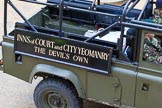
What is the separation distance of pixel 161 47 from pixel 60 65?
4.17ft

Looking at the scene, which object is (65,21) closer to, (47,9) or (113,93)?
(47,9)

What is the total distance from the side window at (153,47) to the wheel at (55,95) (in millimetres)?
1137

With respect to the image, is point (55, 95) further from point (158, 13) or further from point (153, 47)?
point (158, 13)

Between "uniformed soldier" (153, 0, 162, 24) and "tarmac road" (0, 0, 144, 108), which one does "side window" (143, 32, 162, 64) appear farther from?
"tarmac road" (0, 0, 144, 108)

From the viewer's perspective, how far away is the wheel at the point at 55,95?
5461 millimetres

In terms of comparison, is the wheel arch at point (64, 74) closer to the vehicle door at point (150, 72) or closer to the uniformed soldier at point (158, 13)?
the vehicle door at point (150, 72)

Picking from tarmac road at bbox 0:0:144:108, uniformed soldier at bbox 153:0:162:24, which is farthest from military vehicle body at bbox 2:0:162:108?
tarmac road at bbox 0:0:144:108

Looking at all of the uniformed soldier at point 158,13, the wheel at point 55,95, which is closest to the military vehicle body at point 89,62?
the wheel at point 55,95

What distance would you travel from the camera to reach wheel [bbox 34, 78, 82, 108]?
5461mm

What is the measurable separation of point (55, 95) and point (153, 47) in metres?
1.51

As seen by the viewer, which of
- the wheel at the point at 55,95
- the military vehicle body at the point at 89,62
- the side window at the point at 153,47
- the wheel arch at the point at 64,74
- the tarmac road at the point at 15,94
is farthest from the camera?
the tarmac road at the point at 15,94

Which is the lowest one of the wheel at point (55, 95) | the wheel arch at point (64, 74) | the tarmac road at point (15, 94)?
the tarmac road at point (15, 94)

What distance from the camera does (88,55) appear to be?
5121mm

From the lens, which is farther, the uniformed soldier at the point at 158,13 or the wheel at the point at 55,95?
the wheel at the point at 55,95
